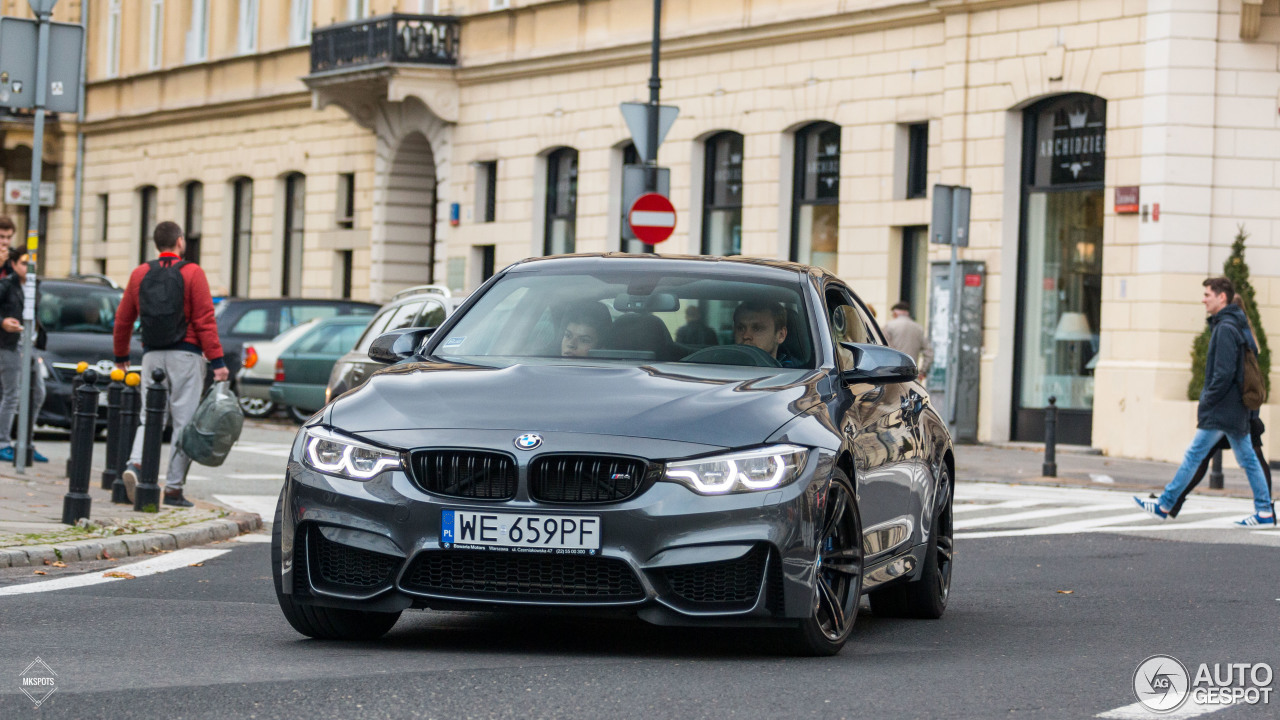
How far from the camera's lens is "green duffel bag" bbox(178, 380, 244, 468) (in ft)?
43.3

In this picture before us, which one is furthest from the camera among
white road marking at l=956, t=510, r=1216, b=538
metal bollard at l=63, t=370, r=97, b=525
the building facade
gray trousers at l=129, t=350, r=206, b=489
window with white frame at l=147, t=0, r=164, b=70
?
window with white frame at l=147, t=0, r=164, b=70

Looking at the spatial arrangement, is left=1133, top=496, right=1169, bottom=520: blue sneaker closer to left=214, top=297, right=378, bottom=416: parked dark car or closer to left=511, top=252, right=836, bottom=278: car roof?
left=511, top=252, right=836, bottom=278: car roof

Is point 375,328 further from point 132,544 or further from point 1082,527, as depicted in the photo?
point 132,544

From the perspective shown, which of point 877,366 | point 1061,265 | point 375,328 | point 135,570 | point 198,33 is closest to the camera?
point 877,366

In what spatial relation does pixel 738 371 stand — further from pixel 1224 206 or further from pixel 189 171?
pixel 189 171

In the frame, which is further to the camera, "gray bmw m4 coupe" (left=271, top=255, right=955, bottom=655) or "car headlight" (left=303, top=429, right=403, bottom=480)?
"car headlight" (left=303, top=429, right=403, bottom=480)

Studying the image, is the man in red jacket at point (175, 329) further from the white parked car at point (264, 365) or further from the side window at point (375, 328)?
the white parked car at point (264, 365)

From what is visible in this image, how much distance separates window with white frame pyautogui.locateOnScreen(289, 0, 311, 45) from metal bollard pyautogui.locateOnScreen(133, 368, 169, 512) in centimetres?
2813

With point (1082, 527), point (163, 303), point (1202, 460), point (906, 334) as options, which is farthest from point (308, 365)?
point (1202, 460)

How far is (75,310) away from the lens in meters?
20.7

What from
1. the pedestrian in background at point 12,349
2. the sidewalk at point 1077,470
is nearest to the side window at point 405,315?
the pedestrian in background at point 12,349

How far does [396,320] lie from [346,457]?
10.2 metres

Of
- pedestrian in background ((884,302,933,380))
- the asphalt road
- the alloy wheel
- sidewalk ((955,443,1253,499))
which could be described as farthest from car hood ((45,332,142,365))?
the alloy wheel

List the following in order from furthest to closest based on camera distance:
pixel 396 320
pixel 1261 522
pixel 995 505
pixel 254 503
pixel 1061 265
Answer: pixel 1061 265
pixel 396 320
pixel 995 505
pixel 1261 522
pixel 254 503
